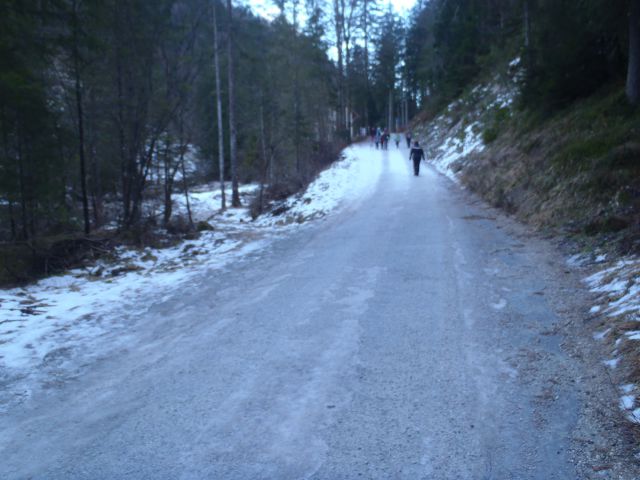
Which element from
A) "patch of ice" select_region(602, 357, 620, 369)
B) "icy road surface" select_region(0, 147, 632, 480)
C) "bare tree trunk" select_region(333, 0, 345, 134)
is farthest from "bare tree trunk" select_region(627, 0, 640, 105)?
"bare tree trunk" select_region(333, 0, 345, 134)

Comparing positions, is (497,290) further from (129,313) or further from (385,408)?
(129,313)

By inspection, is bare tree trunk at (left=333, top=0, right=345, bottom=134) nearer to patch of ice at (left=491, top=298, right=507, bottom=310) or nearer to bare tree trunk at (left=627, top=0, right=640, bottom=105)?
bare tree trunk at (left=627, top=0, right=640, bottom=105)

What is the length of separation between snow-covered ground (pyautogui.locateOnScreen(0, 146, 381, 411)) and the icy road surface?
50 cm

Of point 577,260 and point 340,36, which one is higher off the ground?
point 340,36

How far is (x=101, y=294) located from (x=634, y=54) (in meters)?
13.3

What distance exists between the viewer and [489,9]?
3416 cm

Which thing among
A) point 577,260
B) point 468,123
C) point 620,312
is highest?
point 468,123

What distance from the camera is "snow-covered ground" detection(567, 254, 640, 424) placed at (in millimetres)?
4141

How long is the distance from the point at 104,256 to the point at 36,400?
7.72 m

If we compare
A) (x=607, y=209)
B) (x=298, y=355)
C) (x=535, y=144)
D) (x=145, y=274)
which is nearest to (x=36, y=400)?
(x=298, y=355)

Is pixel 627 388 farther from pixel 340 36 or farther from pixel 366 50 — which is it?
pixel 366 50

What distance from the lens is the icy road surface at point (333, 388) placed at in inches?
140

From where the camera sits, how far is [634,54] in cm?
1195

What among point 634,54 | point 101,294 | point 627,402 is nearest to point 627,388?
point 627,402
